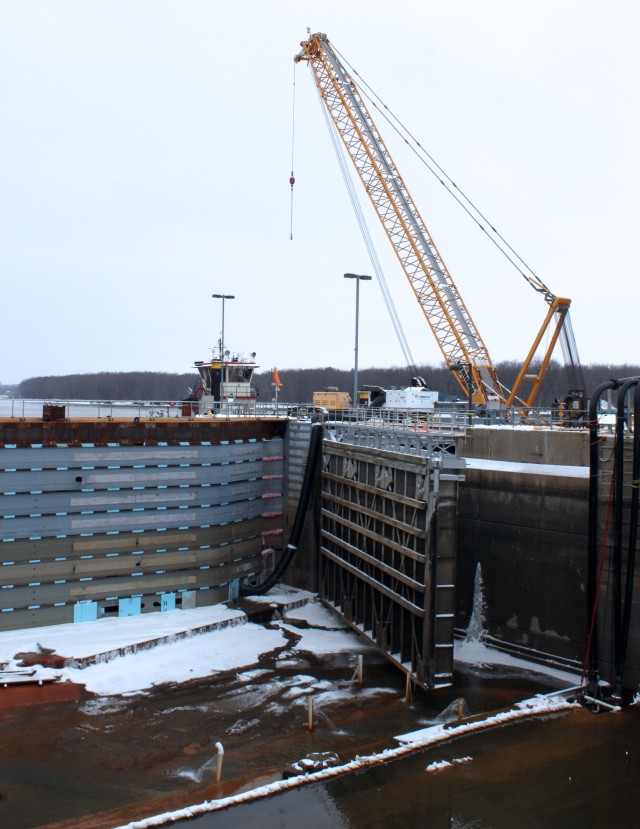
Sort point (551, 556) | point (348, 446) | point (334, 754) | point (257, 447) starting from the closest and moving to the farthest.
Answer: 1. point (334, 754)
2. point (551, 556)
3. point (348, 446)
4. point (257, 447)

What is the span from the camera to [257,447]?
27250 millimetres

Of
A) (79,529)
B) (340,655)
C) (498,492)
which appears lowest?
(340,655)

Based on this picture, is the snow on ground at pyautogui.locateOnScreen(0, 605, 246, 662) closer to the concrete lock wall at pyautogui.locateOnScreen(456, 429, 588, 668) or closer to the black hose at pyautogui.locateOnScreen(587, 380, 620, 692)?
the concrete lock wall at pyautogui.locateOnScreen(456, 429, 588, 668)

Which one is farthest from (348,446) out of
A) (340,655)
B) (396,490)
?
(340,655)

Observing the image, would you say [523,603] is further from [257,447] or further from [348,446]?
[257,447]

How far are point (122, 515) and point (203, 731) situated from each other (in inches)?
351

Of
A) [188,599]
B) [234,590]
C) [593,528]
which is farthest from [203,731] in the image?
[593,528]

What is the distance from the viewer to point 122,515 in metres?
23.5

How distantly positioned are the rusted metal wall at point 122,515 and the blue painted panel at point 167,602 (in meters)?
0.03

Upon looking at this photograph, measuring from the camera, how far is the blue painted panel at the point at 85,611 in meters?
22.4

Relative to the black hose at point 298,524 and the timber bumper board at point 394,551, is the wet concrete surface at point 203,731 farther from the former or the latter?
the black hose at point 298,524

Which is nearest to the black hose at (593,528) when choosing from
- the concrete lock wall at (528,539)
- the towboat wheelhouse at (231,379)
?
the concrete lock wall at (528,539)

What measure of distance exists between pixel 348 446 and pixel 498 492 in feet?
18.0

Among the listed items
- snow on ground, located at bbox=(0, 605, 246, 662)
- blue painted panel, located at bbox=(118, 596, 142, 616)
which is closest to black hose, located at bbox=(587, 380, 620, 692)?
snow on ground, located at bbox=(0, 605, 246, 662)
